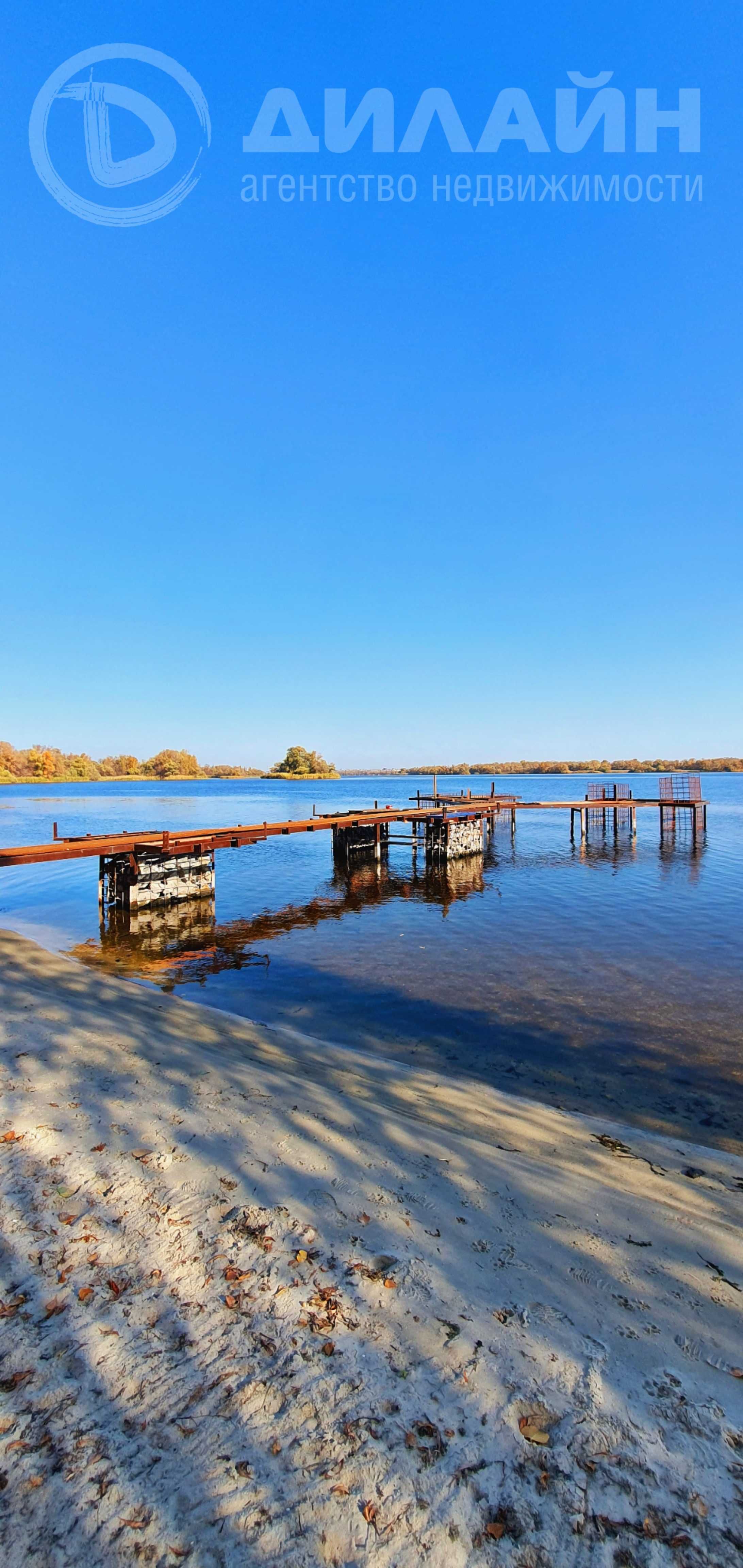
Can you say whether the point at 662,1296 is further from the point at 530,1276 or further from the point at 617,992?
the point at 617,992

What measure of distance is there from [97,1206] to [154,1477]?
73.8 inches

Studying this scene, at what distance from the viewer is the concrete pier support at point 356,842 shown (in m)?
31.8

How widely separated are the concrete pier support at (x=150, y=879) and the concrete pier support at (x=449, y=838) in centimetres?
1352

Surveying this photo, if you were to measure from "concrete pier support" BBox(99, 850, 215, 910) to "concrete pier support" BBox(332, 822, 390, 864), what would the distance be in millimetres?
11720

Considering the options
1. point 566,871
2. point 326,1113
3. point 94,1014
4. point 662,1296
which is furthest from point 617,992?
point 566,871

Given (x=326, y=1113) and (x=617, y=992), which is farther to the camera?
(x=617, y=992)

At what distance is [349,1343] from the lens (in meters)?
3.05

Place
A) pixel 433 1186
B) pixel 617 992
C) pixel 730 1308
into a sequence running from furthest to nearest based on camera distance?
pixel 617 992, pixel 433 1186, pixel 730 1308

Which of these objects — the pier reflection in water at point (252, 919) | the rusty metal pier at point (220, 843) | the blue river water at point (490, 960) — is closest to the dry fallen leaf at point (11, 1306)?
the blue river water at point (490, 960)

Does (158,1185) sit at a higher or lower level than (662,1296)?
higher

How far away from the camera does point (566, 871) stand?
28.0m

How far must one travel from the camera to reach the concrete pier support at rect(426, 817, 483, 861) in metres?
30.3

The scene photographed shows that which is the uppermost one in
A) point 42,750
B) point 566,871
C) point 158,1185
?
point 42,750

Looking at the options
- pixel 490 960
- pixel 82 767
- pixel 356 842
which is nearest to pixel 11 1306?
pixel 490 960
